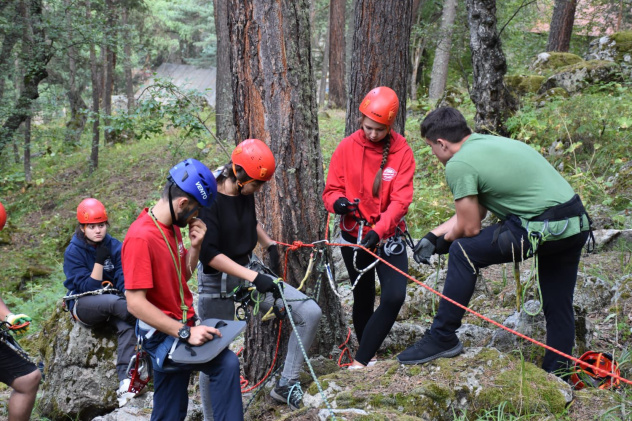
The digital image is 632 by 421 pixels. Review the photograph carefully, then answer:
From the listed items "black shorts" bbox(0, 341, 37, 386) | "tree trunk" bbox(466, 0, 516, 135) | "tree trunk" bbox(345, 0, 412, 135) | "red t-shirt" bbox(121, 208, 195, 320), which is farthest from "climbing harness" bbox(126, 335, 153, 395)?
"tree trunk" bbox(466, 0, 516, 135)

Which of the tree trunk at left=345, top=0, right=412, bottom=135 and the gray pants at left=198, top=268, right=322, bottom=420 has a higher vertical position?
the tree trunk at left=345, top=0, right=412, bottom=135

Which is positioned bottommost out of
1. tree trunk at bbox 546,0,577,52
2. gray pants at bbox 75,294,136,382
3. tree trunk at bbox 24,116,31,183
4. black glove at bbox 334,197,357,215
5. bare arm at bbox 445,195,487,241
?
tree trunk at bbox 24,116,31,183

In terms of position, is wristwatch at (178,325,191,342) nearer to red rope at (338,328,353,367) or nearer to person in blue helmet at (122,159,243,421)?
person in blue helmet at (122,159,243,421)

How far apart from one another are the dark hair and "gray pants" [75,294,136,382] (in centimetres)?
338

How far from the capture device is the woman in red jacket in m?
3.93

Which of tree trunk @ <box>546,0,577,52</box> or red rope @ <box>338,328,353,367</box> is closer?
red rope @ <box>338,328,353,367</box>

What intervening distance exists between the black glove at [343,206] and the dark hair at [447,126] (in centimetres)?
80

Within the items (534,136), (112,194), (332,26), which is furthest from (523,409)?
(332,26)

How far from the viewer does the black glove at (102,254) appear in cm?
538

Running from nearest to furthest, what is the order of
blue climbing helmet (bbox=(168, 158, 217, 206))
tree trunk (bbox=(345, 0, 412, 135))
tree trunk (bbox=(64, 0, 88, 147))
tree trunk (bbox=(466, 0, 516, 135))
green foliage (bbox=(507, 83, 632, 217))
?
blue climbing helmet (bbox=(168, 158, 217, 206))
tree trunk (bbox=(345, 0, 412, 135))
green foliage (bbox=(507, 83, 632, 217))
tree trunk (bbox=(466, 0, 516, 135))
tree trunk (bbox=(64, 0, 88, 147))

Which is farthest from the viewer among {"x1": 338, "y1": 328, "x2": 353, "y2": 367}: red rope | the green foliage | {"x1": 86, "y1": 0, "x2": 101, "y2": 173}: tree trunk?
{"x1": 86, "y1": 0, "x2": 101, "y2": 173}: tree trunk

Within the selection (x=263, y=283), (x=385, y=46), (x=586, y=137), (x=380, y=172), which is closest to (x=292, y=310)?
(x=263, y=283)

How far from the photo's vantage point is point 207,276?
383cm

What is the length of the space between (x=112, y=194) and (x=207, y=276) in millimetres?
13310
